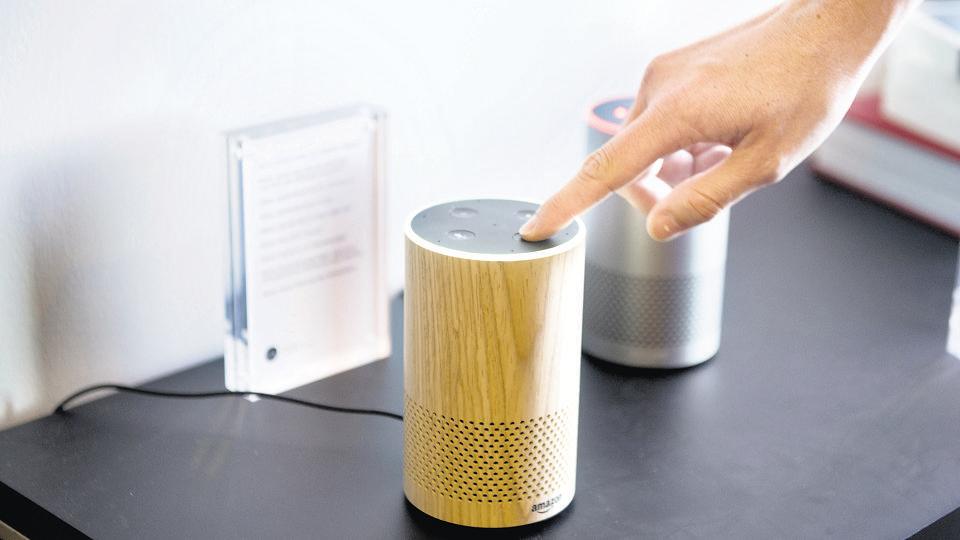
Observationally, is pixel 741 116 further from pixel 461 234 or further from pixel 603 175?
pixel 461 234

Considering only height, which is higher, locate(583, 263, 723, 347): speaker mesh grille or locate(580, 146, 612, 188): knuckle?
locate(580, 146, 612, 188): knuckle

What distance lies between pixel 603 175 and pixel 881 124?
0.76 metres

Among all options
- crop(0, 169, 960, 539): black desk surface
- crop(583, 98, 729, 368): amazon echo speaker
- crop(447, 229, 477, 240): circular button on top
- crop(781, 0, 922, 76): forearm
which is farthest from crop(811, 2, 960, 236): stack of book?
crop(447, 229, 477, 240): circular button on top

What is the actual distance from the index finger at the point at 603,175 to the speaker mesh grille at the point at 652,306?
0.26 m

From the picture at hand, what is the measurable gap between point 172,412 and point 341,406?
5.6 inches

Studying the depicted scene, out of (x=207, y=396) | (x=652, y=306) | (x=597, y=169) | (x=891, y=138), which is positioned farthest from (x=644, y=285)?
(x=891, y=138)

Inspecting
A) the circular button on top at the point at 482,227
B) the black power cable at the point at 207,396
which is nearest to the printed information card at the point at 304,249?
the black power cable at the point at 207,396

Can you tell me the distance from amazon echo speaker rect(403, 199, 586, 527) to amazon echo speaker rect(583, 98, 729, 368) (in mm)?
214

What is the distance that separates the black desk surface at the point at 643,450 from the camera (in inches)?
37.6

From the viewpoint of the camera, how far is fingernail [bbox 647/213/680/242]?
35.9 inches

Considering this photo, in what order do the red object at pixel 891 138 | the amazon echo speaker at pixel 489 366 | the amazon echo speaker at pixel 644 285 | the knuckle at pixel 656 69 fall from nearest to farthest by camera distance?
the amazon echo speaker at pixel 489 366 < the knuckle at pixel 656 69 < the amazon echo speaker at pixel 644 285 < the red object at pixel 891 138

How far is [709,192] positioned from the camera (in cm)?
90

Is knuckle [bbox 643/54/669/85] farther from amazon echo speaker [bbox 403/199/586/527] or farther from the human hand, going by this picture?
amazon echo speaker [bbox 403/199/586/527]

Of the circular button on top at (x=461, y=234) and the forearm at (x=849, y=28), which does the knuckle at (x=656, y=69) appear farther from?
the circular button on top at (x=461, y=234)
